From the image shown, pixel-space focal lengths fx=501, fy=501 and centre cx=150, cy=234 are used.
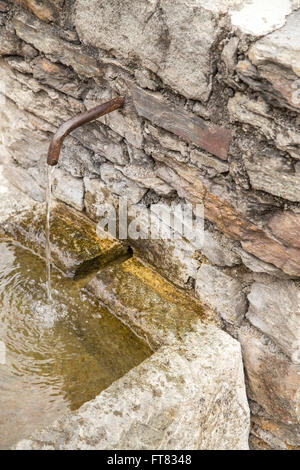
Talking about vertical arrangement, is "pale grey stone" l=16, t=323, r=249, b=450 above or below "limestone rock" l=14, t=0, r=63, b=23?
below

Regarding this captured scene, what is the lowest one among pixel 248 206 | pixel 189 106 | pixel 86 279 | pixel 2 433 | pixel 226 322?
pixel 2 433

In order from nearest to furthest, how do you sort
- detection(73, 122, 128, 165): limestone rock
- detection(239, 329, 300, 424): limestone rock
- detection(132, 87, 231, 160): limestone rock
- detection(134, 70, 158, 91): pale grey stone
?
detection(132, 87, 231, 160): limestone rock → detection(134, 70, 158, 91): pale grey stone → detection(239, 329, 300, 424): limestone rock → detection(73, 122, 128, 165): limestone rock

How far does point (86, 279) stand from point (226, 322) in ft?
2.27

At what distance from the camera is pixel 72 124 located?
1907 mm

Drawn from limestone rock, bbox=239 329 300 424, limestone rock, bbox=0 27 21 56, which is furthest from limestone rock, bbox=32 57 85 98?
limestone rock, bbox=239 329 300 424

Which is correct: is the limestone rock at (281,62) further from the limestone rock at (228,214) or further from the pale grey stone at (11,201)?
the pale grey stone at (11,201)

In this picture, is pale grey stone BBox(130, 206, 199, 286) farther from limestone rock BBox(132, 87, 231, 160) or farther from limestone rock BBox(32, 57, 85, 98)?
limestone rock BBox(32, 57, 85, 98)

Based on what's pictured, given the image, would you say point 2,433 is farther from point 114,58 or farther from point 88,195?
point 114,58

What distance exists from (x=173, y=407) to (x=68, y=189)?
4.23 ft

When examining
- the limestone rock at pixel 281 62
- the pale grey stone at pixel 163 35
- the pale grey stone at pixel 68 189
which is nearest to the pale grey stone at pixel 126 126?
the pale grey stone at pixel 163 35

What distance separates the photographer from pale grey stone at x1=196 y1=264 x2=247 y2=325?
2051 millimetres

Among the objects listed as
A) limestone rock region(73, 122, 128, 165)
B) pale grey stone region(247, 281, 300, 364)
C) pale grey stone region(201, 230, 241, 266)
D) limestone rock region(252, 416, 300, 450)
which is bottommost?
limestone rock region(252, 416, 300, 450)

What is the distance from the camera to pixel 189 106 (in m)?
1.82
